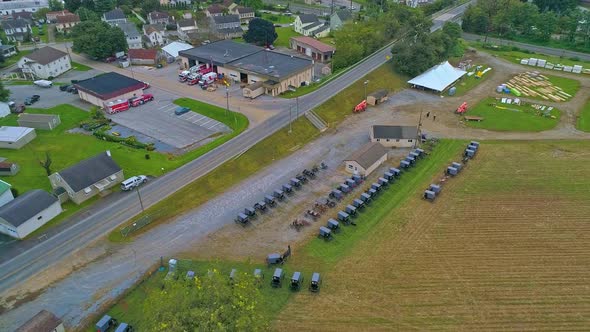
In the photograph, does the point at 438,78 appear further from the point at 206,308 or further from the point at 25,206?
the point at 25,206

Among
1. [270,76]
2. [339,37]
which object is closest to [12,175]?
[270,76]

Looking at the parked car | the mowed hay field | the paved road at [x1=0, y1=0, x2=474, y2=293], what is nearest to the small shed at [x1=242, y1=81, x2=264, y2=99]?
the paved road at [x1=0, y1=0, x2=474, y2=293]

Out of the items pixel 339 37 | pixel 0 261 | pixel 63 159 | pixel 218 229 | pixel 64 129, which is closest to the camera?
pixel 0 261

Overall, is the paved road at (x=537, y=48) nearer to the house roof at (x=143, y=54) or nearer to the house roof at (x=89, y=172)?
the house roof at (x=143, y=54)

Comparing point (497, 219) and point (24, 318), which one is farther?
point (497, 219)

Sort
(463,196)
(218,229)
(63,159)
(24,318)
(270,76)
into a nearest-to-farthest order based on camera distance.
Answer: (24,318), (218,229), (463,196), (63,159), (270,76)

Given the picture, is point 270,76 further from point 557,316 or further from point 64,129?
point 557,316

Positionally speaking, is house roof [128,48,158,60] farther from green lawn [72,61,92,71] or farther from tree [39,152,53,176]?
tree [39,152,53,176]

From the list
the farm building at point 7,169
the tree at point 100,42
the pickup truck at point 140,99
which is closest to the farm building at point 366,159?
the pickup truck at point 140,99
